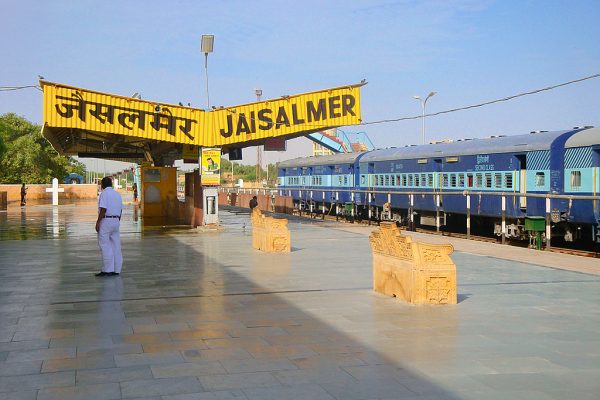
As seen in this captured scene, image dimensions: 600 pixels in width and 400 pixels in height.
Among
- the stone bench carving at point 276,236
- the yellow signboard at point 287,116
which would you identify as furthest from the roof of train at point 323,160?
the stone bench carving at point 276,236

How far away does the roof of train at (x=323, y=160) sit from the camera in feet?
124

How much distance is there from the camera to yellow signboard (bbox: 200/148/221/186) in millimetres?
23592

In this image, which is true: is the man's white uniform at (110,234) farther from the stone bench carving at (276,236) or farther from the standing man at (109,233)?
the stone bench carving at (276,236)

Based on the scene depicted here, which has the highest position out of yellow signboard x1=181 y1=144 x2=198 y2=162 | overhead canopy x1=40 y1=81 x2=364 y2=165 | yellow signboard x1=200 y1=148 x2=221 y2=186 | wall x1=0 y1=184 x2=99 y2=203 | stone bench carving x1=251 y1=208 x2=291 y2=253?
overhead canopy x1=40 y1=81 x2=364 y2=165

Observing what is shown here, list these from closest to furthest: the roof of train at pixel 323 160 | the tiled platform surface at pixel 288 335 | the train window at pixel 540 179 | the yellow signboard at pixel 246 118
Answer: the tiled platform surface at pixel 288 335
the train window at pixel 540 179
the yellow signboard at pixel 246 118
the roof of train at pixel 323 160

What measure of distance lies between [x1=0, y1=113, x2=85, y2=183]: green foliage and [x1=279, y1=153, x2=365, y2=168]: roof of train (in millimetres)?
31502

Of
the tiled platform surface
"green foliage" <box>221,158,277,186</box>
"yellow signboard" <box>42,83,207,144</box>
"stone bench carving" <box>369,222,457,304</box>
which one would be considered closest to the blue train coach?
the tiled platform surface

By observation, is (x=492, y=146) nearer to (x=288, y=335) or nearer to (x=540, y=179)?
(x=540, y=179)

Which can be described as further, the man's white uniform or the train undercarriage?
the train undercarriage

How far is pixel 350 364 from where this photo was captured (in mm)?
5977

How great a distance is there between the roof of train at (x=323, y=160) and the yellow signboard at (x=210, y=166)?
45.9ft

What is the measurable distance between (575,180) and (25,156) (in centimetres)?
6142

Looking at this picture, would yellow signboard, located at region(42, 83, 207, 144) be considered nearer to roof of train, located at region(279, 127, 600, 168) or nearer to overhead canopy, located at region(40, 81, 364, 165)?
overhead canopy, located at region(40, 81, 364, 165)

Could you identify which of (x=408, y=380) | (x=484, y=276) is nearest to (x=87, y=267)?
(x=484, y=276)
